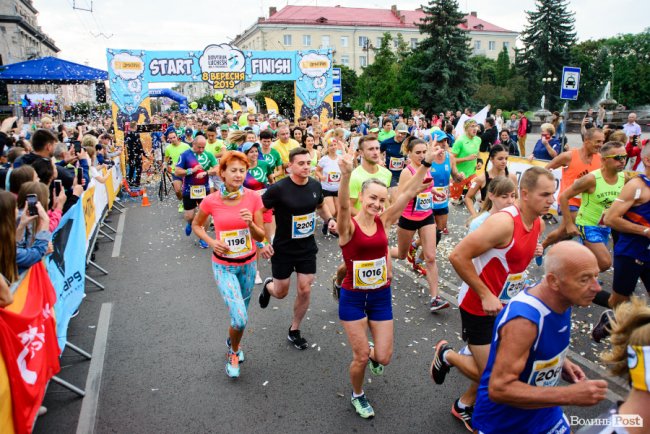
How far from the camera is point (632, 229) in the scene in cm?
420

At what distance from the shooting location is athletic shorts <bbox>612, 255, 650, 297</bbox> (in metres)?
4.32

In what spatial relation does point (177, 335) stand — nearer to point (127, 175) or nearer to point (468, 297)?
point (468, 297)

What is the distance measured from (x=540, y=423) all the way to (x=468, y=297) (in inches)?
45.8

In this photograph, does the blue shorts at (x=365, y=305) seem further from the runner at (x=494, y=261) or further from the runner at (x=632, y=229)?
the runner at (x=632, y=229)

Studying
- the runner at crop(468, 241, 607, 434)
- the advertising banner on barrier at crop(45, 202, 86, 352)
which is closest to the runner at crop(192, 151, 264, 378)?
the advertising banner on barrier at crop(45, 202, 86, 352)

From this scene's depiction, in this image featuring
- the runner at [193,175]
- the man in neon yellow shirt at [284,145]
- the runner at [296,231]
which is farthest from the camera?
the man in neon yellow shirt at [284,145]

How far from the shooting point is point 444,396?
390 centimetres

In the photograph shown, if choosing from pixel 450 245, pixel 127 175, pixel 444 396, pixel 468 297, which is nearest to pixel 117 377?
pixel 444 396

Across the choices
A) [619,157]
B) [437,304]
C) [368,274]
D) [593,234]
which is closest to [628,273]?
[593,234]

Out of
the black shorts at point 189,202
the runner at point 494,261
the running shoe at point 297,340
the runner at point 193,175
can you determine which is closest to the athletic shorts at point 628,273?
the runner at point 494,261

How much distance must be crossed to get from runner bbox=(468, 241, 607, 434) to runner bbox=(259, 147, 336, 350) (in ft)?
8.71

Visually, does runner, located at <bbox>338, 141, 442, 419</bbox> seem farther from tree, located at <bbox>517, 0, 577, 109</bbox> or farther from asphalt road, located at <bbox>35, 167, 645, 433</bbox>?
tree, located at <bbox>517, 0, 577, 109</bbox>

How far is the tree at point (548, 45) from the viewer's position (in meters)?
53.8

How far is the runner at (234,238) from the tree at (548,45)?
189 feet
